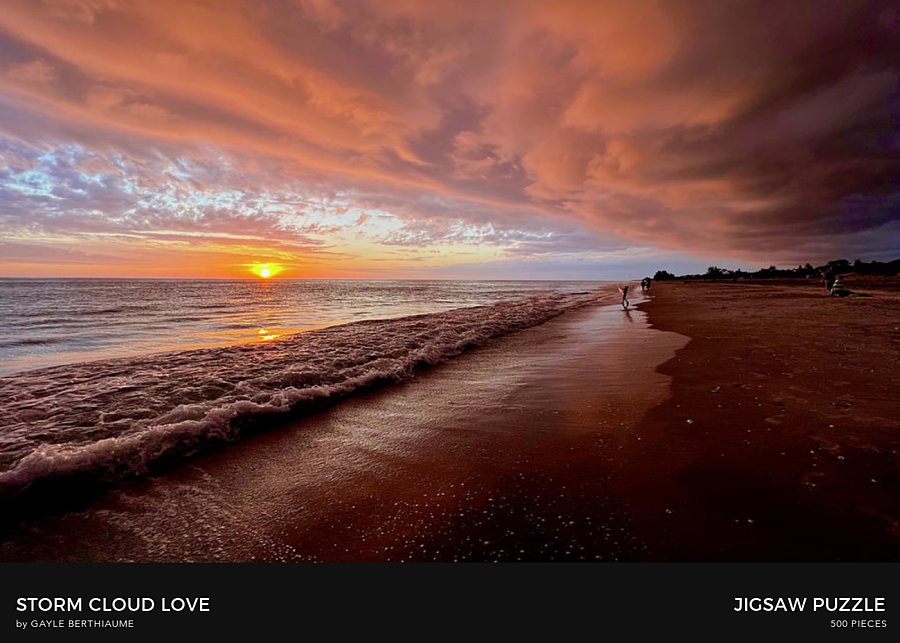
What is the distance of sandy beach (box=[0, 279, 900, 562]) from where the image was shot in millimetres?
2916

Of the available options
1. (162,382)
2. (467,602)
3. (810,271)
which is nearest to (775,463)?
(467,602)

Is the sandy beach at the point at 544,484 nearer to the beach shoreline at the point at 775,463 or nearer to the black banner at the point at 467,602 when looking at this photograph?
the beach shoreline at the point at 775,463

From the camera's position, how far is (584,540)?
2.89 meters

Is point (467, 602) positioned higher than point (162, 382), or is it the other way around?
point (162, 382)

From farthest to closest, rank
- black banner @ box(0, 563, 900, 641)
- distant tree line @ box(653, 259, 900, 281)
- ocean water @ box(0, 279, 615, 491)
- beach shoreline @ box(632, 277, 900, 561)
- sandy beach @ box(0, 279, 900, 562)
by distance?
distant tree line @ box(653, 259, 900, 281) → ocean water @ box(0, 279, 615, 491) → sandy beach @ box(0, 279, 900, 562) → beach shoreline @ box(632, 277, 900, 561) → black banner @ box(0, 563, 900, 641)

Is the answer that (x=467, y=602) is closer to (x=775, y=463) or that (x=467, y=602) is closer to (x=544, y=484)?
(x=544, y=484)

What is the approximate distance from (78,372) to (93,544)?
27.8ft

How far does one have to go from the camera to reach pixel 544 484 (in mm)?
3791

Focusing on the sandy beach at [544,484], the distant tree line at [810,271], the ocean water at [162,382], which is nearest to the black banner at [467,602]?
the sandy beach at [544,484]

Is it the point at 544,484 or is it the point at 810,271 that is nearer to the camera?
the point at 544,484

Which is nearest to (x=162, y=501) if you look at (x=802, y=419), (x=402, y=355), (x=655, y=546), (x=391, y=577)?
(x=391, y=577)

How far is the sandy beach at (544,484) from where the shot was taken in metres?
2.92

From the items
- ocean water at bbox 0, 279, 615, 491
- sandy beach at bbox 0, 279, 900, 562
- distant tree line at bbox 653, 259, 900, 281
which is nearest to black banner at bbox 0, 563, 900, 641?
sandy beach at bbox 0, 279, 900, 562

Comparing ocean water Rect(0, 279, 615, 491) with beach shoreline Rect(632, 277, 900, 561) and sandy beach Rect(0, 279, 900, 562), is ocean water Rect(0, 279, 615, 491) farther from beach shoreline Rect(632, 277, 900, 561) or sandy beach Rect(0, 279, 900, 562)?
beach shoreline Rect(632, 277, 900, 561)
